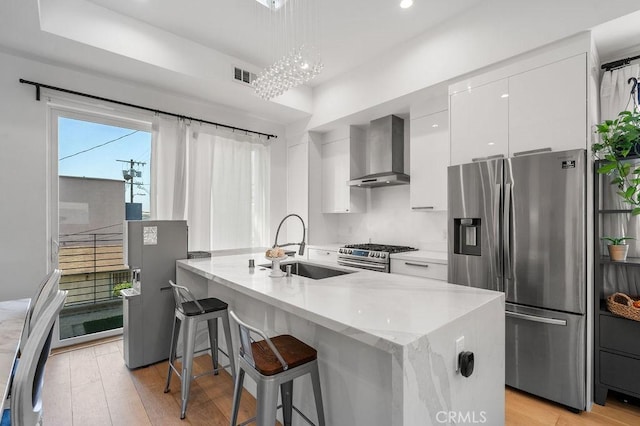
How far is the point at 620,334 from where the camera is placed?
6.83 ft

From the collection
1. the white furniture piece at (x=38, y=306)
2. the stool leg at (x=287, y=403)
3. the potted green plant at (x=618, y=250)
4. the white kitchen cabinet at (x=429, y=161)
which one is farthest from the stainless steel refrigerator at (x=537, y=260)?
the white furniture piece at (x=38, y=306)

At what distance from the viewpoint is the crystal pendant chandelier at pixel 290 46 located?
237cm

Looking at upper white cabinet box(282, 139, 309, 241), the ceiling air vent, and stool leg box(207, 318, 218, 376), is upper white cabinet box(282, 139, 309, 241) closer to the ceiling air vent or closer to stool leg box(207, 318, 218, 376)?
the ceiling air vent

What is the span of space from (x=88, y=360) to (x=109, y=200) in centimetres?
157

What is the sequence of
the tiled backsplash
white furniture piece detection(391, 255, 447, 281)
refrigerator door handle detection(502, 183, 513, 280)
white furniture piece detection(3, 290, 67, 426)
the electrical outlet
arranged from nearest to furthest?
1. white furniture piece detection(3, 290, 67, 426)
2. the electrical outlet
3. refrigerator door handle detection(502, 183, 513, 280)
4. white furniture piece detection(391, 255, 447, 281)
5. the tiled backsplash

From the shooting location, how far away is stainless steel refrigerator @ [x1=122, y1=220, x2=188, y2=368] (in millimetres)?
2709

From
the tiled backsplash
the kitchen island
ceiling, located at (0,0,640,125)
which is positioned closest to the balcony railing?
ceiling, located at (0,0,640,125)

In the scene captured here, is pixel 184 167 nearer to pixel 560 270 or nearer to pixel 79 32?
pixel 79 32

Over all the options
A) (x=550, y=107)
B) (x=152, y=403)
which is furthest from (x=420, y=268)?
(x=152, y=403)

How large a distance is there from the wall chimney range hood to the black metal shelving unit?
1967 millimetres

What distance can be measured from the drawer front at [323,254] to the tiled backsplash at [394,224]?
657mm

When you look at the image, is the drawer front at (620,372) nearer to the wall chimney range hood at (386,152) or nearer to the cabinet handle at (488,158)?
the cabinet handle at (488,158)

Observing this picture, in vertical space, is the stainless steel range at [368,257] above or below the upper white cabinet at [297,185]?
below

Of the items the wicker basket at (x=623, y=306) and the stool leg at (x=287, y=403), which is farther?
the wicker basket at (x=623, y=306)
